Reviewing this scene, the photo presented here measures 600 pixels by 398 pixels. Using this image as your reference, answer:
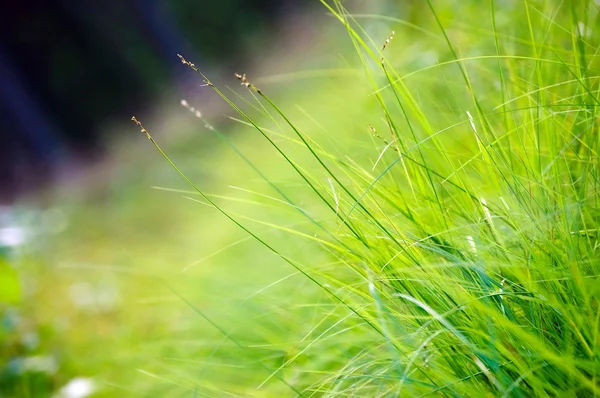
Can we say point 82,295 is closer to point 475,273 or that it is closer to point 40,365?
point 40,365

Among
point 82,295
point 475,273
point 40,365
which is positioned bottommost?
point 475,273

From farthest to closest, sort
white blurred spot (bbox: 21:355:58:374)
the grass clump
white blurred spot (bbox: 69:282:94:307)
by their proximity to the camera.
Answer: white blurred spot (bbox: 69:282:94:307) → white blurred spot (bbox: 21:355:58:374) → the grass clump

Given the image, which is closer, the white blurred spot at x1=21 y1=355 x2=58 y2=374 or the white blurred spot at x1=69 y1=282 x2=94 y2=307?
the white blurred spot at x1=21 y1=355 x2=58 y2=374

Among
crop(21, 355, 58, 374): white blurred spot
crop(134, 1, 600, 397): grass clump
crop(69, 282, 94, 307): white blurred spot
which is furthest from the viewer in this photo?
crop(69, 282, 94, 307): white blurred spot

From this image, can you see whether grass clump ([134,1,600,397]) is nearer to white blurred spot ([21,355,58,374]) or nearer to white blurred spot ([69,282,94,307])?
white blurred spot ([21,355,58,374])

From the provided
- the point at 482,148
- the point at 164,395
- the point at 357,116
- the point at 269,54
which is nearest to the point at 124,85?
the point at 269,54

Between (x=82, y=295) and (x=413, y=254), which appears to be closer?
(x=413, y=254)

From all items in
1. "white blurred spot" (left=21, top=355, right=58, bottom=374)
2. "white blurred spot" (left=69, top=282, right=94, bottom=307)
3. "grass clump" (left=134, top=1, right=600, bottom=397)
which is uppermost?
"white blurred spot" (left=69, top=282, right=94, bottom=307)

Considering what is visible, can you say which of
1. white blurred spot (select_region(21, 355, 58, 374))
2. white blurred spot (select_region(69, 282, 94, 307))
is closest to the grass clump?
white blurred spot (select_region(21, 355, 58, 374))

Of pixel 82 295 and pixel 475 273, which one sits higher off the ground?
pixel 82 295

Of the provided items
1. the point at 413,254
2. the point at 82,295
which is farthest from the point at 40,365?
the point at 413,254
